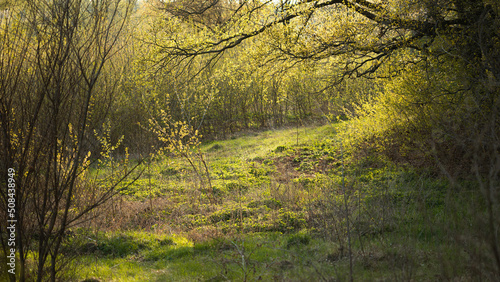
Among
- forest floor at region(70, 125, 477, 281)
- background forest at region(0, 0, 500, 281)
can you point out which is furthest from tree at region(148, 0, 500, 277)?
forest floor at region(70, 125, 477, 281)

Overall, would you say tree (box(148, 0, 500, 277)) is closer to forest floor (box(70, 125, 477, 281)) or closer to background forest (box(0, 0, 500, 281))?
background forest (box(0, 0, 500, 281))

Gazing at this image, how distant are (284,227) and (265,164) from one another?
4694 mm

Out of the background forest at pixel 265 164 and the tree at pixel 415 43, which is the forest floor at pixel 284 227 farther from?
the tree at pixel 415 43

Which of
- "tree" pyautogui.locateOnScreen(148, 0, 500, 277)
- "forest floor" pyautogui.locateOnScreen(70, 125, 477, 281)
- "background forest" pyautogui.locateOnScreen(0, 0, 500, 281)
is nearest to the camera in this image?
"background forest" pyautogui.locateOnScreen(0, 0, 500, 281)

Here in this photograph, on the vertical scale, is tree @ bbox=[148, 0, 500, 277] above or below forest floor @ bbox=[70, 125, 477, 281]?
above

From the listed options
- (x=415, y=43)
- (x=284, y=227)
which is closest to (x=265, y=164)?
(x=284, y=227)

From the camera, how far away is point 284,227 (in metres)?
6.25

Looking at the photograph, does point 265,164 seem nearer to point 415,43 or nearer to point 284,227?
point 284,227

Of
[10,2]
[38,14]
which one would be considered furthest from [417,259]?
[10,2]

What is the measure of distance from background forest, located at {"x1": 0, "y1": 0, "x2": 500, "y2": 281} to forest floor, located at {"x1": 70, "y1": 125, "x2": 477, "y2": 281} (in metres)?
0.04

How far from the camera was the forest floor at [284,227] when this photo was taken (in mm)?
3496

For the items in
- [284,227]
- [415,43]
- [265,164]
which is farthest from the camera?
[265,164]

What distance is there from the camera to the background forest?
2699 millimetres

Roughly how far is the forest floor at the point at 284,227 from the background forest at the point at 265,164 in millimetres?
44
